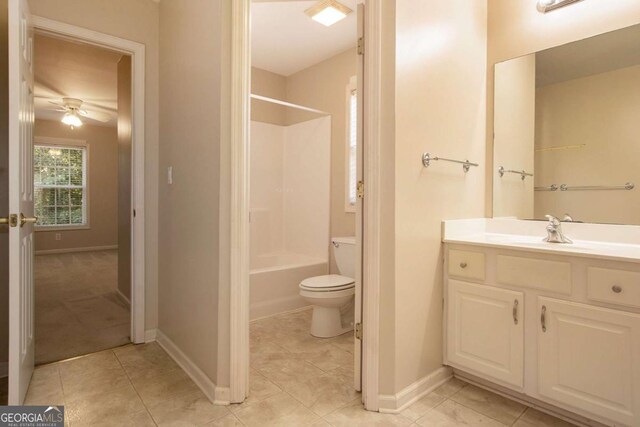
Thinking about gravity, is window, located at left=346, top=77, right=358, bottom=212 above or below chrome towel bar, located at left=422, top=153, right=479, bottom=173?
above

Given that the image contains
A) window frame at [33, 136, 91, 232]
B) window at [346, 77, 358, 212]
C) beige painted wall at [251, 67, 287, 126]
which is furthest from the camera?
window frame at [33, 136, 91, 232]

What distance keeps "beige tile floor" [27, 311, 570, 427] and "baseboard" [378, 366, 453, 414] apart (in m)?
0.03

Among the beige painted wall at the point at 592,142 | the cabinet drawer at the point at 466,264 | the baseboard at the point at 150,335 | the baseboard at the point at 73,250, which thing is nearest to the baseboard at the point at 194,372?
the baseboard at the point at 150,335

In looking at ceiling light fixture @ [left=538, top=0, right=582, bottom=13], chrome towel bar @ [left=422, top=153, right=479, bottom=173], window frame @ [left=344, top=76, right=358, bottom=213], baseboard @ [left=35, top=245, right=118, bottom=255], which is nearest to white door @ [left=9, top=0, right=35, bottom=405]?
chrome towel bar @ [left=422, top=153, right=479, bottom=173]

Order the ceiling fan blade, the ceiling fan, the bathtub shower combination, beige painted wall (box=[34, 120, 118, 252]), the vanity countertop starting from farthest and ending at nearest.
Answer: beige painted wall (box=[34, 120, 118, 252])
the ceiling fan blade
the ceiling fan
the bathtub shower combination
the vanity countertop

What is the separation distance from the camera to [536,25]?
2107mm

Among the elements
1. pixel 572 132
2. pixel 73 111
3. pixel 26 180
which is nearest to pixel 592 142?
pixel 572 132

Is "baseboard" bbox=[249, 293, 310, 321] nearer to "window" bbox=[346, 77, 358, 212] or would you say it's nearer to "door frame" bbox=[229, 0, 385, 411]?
"window" bbox=[346, 77, 358, 212]

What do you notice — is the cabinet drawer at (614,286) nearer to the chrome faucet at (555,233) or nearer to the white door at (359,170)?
the chrome faucet at (555,233)

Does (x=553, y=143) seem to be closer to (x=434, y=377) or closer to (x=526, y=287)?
(x=526, y=287)

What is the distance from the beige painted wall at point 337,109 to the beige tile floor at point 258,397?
1.46 m

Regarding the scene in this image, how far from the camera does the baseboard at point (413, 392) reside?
5.55ft

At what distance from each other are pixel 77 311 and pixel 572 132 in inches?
165

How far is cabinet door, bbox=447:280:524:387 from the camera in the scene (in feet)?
5.60
